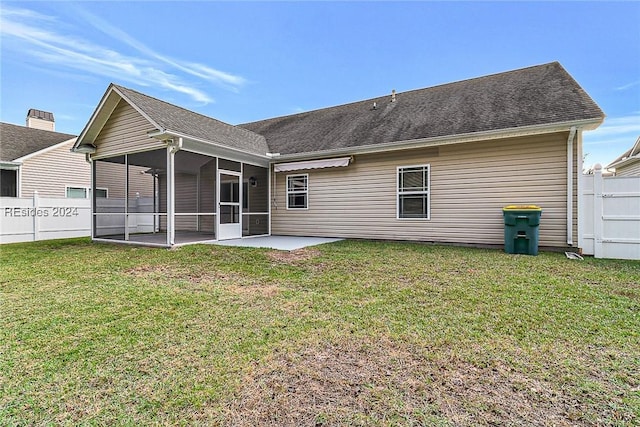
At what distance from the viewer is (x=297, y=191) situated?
38.3 ft

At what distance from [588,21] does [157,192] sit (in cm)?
1919

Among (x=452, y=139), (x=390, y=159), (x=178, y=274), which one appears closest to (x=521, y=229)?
(x=452, y=139)

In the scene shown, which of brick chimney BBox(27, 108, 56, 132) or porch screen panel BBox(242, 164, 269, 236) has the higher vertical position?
brick chimney BBox(27, 108, 56, 132)

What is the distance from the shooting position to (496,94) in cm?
995

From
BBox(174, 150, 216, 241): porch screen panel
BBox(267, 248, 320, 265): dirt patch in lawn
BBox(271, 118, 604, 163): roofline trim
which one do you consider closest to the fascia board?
BBox(271, 118, 604, 163): roofline trim

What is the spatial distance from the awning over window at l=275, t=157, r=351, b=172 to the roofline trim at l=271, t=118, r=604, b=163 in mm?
219

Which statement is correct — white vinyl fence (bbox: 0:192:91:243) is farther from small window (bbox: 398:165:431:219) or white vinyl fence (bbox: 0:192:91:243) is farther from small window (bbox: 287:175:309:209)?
small window (bbox: 398:165:431:219)

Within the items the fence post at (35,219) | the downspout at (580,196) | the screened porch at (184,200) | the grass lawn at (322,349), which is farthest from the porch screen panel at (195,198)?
the downspout at (580,196)

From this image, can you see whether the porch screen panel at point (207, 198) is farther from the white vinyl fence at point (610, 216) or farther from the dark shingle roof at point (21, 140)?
the white vinyl fence at point (610, 216)

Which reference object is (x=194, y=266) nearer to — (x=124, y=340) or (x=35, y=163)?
(x=124, y=340)

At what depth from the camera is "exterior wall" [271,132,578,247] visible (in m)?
7.87

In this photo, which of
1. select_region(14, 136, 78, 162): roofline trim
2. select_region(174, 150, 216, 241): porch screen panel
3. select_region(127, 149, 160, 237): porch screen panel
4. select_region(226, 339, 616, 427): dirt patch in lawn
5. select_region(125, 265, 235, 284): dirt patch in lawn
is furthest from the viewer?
select_region(14, 136, 78, 162): roofline trim

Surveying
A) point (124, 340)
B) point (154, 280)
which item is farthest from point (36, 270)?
point (124, 340)

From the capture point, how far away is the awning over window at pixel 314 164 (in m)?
10.4
